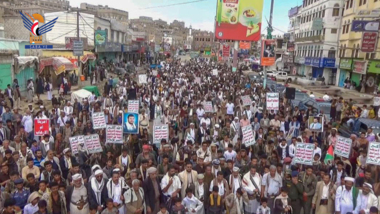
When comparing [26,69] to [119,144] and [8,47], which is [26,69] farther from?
[119,144]

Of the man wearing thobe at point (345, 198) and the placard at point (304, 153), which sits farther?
the placard at point (304, 153)

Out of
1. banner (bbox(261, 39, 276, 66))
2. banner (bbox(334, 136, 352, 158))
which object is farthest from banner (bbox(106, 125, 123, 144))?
banner (bbox(261, 39, 276, 66))

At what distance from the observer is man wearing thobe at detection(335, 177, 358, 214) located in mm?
6238

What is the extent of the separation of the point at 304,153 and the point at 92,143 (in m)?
5.07

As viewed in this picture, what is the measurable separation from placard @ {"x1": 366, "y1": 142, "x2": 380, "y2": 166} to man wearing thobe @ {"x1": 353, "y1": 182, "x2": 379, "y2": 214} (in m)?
1.96

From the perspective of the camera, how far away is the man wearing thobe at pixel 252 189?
6523mm

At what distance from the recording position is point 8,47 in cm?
1895

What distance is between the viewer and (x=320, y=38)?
41.8 meters

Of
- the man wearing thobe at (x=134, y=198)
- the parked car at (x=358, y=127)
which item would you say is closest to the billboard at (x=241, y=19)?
the parked car at (x=358, y=127)

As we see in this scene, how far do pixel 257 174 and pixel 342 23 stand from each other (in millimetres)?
38184

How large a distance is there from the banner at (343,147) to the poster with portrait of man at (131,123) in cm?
555

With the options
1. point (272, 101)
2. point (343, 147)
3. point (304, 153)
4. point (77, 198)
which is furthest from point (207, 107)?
point (77, 198)

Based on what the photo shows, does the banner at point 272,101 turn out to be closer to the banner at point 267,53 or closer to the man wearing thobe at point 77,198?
the banner at point 267,53

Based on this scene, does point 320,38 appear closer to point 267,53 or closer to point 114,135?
point 267,53
